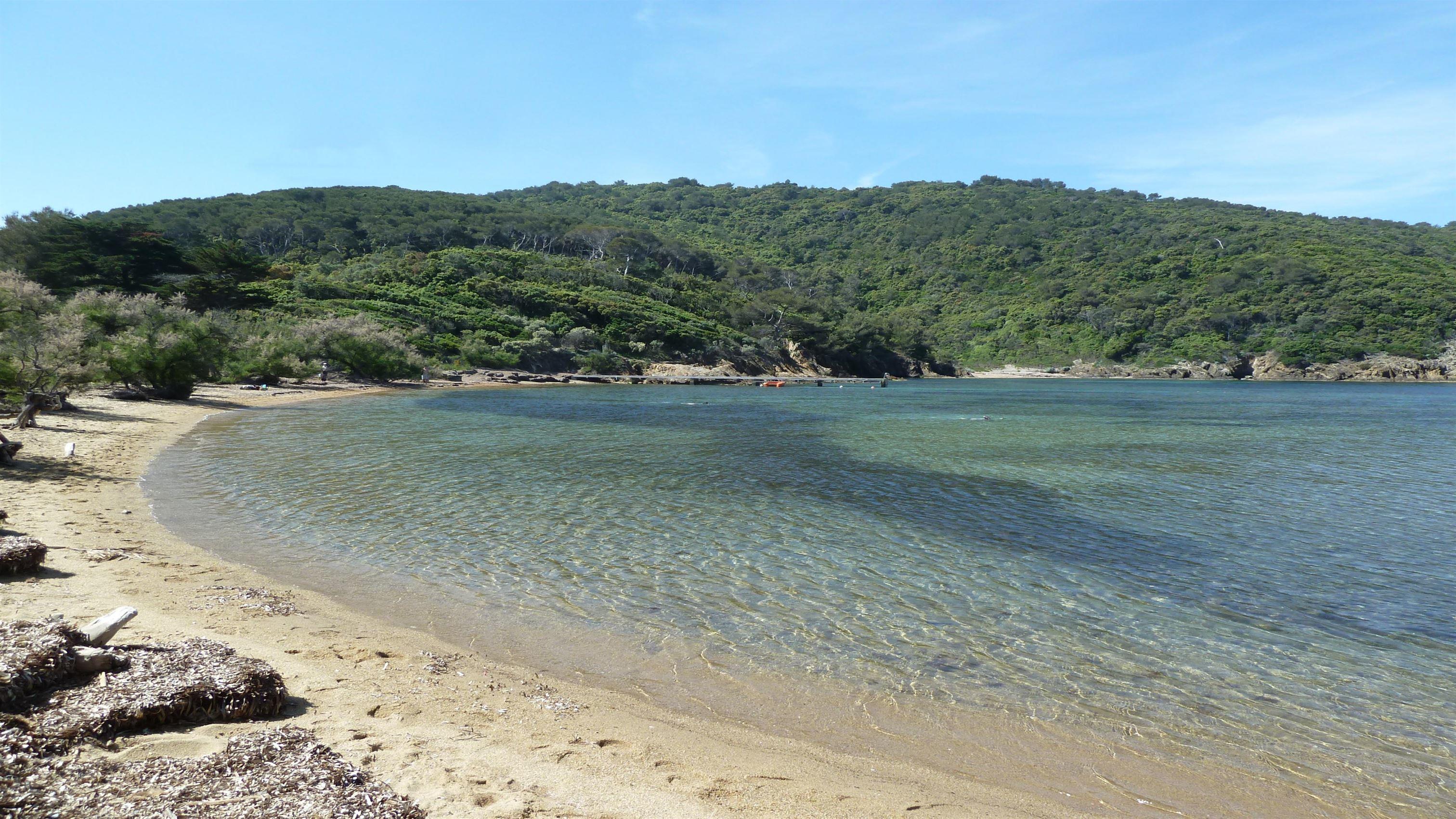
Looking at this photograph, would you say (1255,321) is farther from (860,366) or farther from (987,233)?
(987,233)

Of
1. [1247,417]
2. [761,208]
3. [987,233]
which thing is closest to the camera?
[1247,417]

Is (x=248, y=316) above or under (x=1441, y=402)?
above

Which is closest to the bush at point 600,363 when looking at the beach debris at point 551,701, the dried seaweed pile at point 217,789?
the beach debris at point 551,701

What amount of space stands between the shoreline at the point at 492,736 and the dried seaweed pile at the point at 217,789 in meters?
0.37

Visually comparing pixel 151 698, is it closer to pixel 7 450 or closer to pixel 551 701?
pixel 551 701

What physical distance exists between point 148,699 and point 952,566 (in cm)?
897

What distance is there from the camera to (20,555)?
732 centimetres

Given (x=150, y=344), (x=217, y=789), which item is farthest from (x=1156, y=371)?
(x=217, y=789)

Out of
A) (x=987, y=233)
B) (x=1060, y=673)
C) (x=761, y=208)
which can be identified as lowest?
(x=1060, y=673)

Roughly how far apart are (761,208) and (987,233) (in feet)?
202

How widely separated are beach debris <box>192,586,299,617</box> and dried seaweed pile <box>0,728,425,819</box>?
157 inches

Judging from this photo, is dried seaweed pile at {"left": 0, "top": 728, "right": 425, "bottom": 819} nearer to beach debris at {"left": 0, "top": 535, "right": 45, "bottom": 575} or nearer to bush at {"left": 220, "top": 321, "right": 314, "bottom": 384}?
beach debris at {"left": 0, "top": 535, "right": 45, "bottom": 575}

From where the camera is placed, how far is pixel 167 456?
17.7 m

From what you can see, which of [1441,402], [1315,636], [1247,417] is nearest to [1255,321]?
[1441,402]
